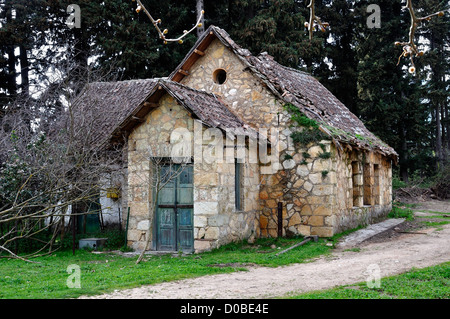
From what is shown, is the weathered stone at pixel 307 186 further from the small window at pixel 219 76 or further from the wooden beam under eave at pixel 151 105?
the wooden beam under eave at pixel 151 105

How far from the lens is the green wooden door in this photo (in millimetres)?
11758

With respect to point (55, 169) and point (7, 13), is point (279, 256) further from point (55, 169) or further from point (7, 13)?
point (7, 13)

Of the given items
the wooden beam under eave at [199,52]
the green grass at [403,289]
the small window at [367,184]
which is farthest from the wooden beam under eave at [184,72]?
the green grass at [403,289]

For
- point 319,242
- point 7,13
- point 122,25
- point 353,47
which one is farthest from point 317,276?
point 353,47

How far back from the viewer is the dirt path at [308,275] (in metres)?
7.12

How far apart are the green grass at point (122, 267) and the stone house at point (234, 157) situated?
0.71 m

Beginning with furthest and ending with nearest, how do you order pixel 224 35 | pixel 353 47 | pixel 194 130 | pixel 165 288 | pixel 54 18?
1. pixel 353 47
2. pixel 54 18
3. pixel 224 35
4. pixel 194 130
5. pixel 165 288

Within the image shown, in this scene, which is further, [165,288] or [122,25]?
[122,25]

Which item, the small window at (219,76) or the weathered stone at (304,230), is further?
the small window at (219,76)

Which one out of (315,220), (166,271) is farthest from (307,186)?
(166,271)

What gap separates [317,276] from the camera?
8.38 meters

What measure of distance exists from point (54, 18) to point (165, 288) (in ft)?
62.3

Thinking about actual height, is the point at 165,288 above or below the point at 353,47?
below

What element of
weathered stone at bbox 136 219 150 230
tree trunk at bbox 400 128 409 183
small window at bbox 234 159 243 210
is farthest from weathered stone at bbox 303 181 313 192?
tree trunk at bbox 400 128 409 183
